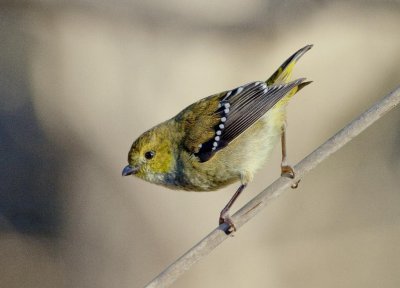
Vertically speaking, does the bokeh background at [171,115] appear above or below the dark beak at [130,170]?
below

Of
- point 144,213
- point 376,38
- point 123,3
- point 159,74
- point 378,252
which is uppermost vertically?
point 123,3

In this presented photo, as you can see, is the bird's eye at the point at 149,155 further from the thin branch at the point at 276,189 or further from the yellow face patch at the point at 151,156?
the thin branch at the point at 276,189

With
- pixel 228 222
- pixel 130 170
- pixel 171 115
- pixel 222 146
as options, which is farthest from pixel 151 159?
pixel 171 115

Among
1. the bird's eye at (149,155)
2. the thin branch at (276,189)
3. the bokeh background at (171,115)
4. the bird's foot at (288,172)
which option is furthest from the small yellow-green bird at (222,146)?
the bokeh background at (171,115)

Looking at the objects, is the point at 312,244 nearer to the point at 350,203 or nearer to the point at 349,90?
the point at 350,203

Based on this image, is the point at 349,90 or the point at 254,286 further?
the point at 349,90

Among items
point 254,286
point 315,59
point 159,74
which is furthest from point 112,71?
point 254,286

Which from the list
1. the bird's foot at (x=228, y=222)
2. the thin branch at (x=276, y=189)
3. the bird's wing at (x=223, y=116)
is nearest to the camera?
the thin branch at (x=276, y=189)
